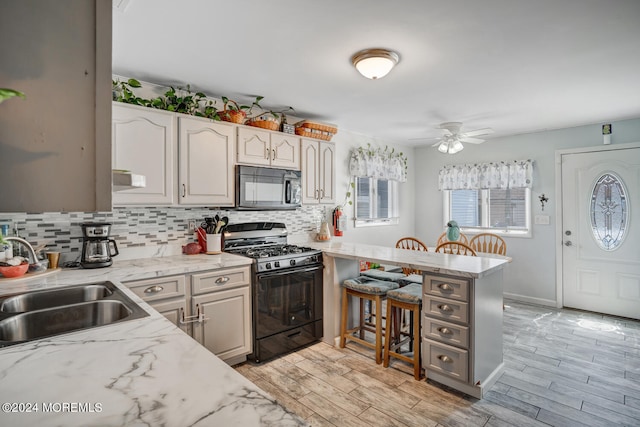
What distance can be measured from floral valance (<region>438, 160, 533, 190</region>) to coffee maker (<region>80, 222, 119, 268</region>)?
4574mm

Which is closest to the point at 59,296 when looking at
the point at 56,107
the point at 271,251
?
the point at 56,107

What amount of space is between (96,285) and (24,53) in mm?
1411

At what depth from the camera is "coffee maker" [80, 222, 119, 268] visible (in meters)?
2.35

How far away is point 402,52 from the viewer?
2279mm

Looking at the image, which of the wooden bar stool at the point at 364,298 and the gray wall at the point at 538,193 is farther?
the gray wall at the point at 538,193

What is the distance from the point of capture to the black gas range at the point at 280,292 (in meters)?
2.83

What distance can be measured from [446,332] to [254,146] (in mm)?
2213

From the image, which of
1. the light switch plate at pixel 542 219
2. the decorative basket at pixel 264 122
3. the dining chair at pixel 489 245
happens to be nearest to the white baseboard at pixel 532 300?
the dining chair at pixel 489 245

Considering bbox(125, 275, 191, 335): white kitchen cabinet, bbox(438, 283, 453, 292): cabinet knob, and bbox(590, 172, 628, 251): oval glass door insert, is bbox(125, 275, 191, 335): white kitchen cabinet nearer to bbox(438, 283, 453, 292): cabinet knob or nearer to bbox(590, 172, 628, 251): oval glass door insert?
bbox(438, 283, 453, 292): cabinet knob

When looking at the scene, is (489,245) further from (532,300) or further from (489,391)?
(489,391)

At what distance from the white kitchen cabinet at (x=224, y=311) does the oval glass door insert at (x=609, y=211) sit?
4204mm

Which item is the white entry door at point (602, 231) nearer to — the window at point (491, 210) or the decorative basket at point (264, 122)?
the window at point (491, 210)

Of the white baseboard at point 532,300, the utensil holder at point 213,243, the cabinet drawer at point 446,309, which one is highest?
the utensil holder at point 213,243

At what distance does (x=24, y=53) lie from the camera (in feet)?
2.42
